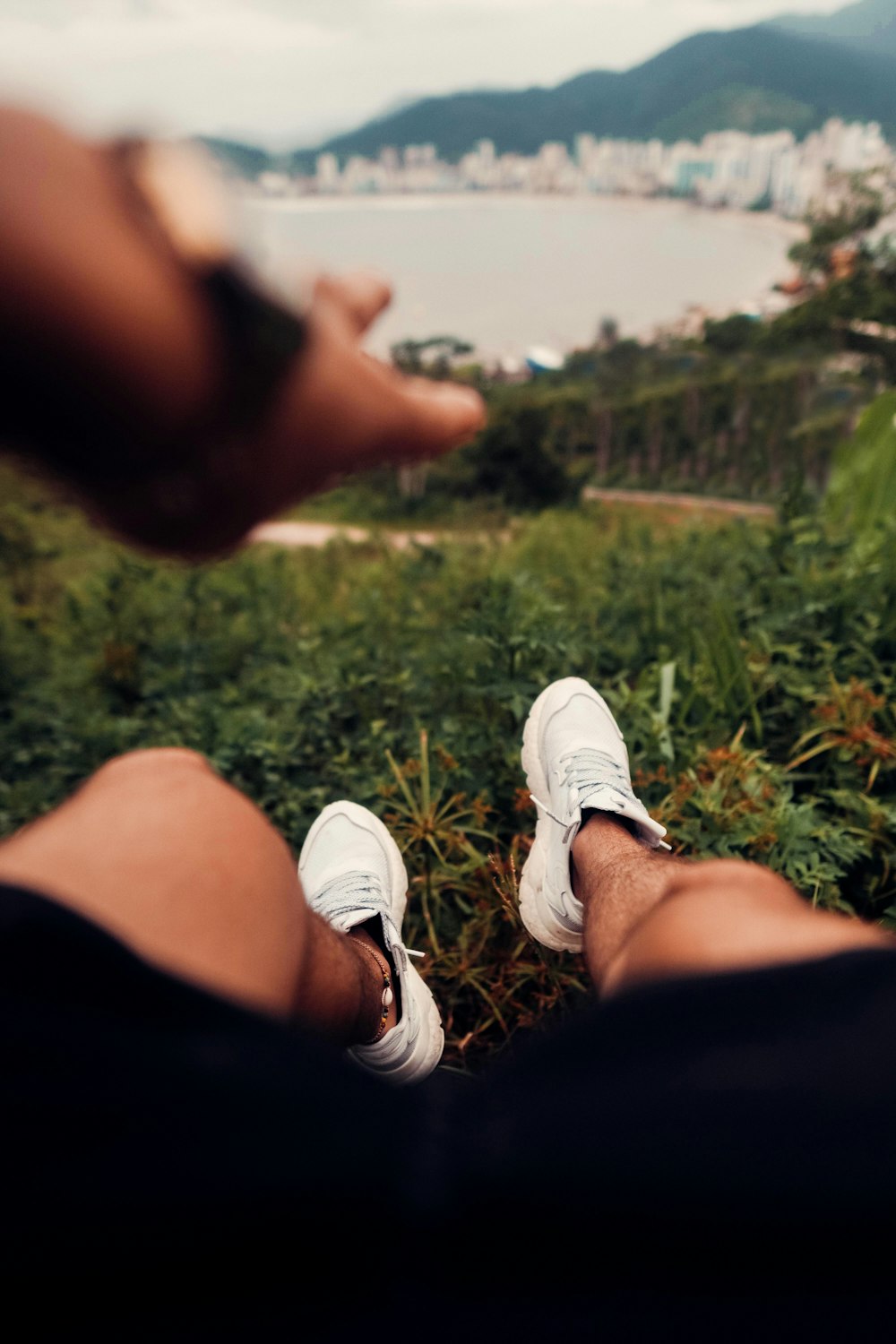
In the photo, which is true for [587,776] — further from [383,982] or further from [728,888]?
[728,888]

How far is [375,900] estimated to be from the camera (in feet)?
Answer: 4.64

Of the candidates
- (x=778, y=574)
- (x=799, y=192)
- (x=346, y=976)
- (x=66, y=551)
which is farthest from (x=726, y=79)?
(x=346, y=976)

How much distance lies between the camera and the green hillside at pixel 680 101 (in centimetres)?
2269

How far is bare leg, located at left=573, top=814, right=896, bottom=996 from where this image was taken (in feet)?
2.25

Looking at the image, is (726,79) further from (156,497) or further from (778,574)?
(156,497)

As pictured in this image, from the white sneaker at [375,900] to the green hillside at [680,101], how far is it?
62.7 feet

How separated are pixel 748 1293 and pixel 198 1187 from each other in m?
0.37

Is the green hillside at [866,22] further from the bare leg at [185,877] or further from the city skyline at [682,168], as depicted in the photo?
the city skyline at [682,168]

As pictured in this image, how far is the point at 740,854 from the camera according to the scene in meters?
1.54

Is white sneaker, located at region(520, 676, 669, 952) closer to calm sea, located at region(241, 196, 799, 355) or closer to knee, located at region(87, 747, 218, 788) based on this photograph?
knee, located at region(87, 747, 218, 788)

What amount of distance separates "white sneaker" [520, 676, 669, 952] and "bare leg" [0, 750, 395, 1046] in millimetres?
525

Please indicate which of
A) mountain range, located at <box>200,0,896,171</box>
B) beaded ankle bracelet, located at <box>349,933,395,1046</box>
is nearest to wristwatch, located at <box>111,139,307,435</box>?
beaded ankle bracelet, located at <box>349,933,395,1046</box>

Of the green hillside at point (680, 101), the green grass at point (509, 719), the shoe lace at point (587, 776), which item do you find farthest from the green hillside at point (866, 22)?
the green hillside at point (680, 101)

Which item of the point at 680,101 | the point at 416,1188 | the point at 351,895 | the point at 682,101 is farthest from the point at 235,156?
the point at 680,101
